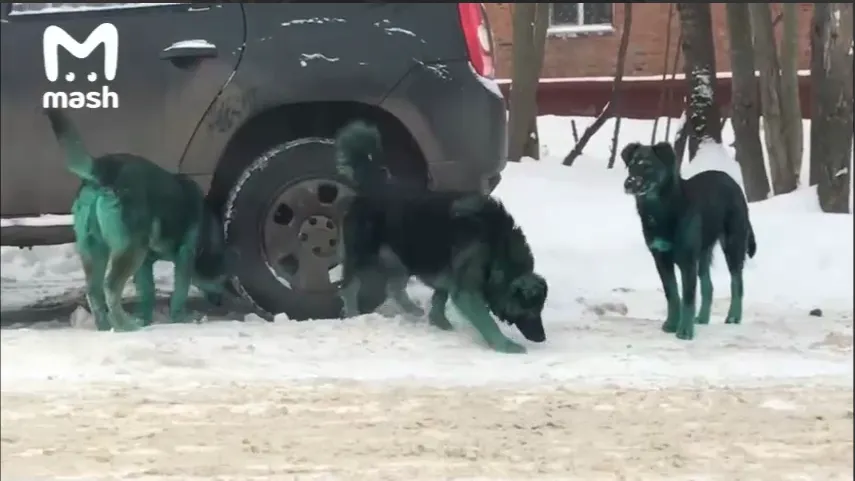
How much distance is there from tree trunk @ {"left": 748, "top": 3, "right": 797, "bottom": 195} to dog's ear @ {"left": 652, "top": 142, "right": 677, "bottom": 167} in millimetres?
116

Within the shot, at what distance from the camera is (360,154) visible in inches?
42.3

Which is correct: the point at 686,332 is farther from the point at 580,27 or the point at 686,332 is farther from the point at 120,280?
the point at 120,280

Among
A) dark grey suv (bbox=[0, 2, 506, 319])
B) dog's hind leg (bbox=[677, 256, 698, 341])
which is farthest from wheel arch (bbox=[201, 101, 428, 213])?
dog's hind leg (bbox=[677, 256, 698, 341])

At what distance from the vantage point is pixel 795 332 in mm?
1044

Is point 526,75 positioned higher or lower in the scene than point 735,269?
higher

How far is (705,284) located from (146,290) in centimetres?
65

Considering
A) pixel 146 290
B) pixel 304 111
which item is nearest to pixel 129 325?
pixel 146 290

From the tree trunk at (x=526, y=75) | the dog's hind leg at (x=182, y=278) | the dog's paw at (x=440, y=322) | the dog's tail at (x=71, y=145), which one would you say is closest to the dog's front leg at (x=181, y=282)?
the dog's hind leg at (x=182, y=278)

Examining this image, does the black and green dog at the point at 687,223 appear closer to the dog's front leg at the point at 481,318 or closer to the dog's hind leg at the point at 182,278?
the dog's front leg at the point at 481,318

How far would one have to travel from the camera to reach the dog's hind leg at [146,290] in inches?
39.9

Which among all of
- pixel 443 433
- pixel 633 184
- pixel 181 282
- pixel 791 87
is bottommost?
pixel 443 433

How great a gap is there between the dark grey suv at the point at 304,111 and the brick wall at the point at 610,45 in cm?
2

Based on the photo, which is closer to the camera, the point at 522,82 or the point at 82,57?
the point at 82,57

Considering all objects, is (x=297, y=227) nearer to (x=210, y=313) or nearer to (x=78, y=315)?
(x=210, y=313)
